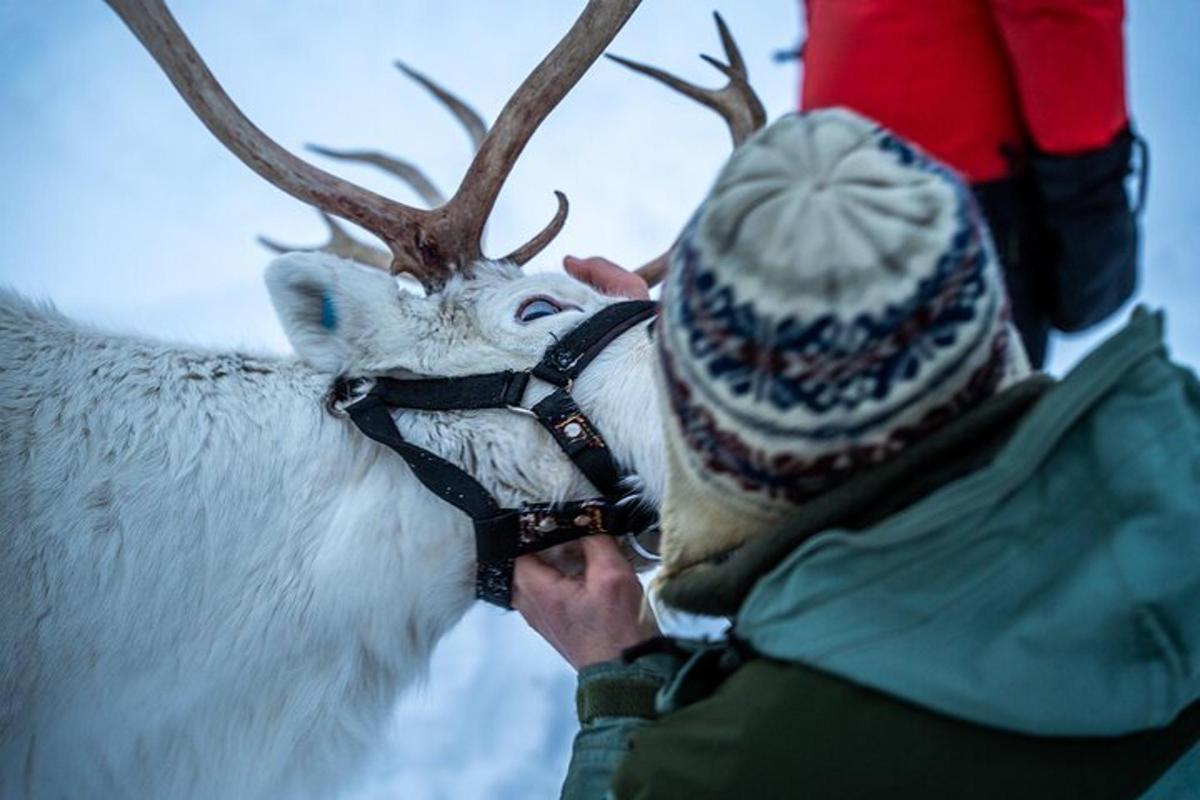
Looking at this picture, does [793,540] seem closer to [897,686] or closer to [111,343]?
[897,686]

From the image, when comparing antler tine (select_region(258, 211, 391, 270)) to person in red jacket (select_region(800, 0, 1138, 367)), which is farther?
antler tine (select_region(258, 211, 391, 270))

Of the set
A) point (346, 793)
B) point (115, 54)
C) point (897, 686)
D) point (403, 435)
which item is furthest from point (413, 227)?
point (115, 54)

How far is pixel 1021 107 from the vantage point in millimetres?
1588

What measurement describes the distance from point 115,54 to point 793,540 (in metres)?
4.63

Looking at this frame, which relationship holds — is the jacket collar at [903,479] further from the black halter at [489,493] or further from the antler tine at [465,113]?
the antler tine at [465,113]

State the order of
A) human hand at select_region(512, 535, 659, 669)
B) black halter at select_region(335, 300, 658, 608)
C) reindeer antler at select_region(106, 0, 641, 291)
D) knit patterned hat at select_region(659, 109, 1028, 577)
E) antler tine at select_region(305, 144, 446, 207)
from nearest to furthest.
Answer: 1. knit patterned hat at select_region(659, 109, 1028, 577)
2. human hand at select_region(512, 535, 659, 669)
3. black halter at select_region(335, 300, 658, 608)
4. reindeer antler at select_region(106, 0, 641, 291)
5. antler tine at select_region(305, 144, 446, 207)

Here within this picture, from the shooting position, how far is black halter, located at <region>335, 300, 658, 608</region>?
6.78 ft

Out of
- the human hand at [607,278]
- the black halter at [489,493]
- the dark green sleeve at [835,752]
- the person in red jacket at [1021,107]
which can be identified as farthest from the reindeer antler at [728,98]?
the dark green sleeve at [835,752]

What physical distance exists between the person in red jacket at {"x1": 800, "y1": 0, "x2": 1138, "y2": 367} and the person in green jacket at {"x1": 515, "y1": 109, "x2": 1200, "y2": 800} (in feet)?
1.68

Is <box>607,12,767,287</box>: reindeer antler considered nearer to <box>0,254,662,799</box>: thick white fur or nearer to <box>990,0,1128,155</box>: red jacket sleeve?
<box>0,254,662,799</box>: thick white fur

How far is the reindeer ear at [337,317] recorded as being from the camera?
89.4 inches

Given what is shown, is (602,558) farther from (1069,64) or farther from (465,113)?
(465,113)

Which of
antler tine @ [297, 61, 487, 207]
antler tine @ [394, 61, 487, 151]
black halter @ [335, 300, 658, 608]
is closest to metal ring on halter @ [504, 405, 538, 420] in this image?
black halter @ [335, 300, 658, 608]

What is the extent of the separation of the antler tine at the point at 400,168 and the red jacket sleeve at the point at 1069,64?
7.58ft
